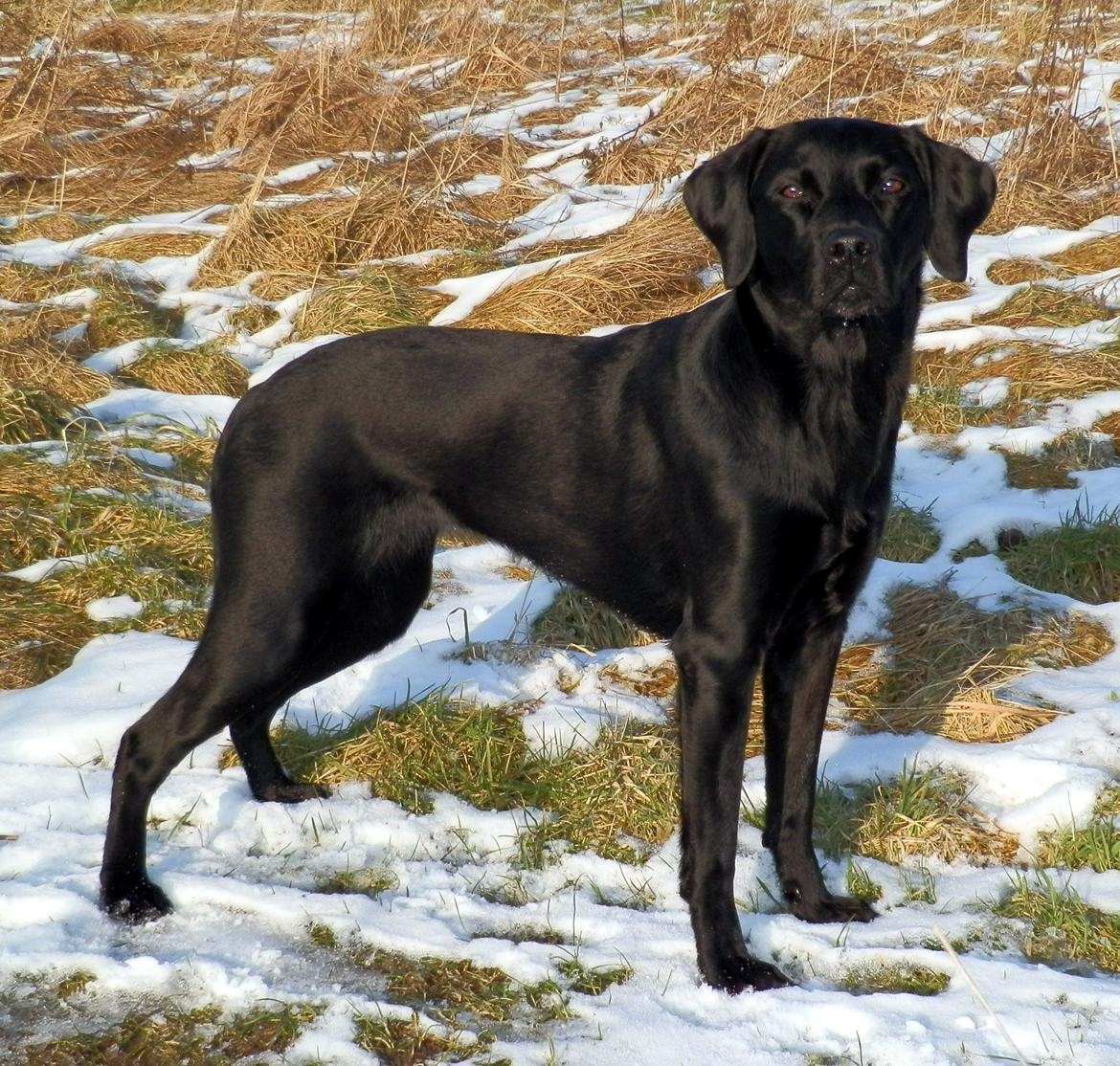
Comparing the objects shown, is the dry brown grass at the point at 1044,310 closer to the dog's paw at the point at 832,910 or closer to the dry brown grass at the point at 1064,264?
the dry brown grass at the point at 1064,264

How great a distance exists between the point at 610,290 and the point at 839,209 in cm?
374

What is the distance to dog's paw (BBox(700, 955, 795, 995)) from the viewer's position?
2549 mm

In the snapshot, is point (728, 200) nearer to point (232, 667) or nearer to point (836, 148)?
point (836, 148)

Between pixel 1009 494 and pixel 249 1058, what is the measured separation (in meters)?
3.51

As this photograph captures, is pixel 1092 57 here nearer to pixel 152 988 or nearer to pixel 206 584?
pixel 206 584

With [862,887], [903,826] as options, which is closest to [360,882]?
[862,887]

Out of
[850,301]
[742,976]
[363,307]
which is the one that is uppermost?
[850,301]

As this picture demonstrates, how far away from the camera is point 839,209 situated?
2648mm

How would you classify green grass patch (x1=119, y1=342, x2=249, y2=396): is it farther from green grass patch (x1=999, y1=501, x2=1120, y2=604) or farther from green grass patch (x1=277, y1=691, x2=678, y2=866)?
green grass patch (x1=999, y1=501, x2=1120, y2=604)

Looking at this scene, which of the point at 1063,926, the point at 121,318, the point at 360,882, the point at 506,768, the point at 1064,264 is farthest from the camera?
the point at 1064,264

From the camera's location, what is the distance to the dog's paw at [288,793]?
3.28 metres

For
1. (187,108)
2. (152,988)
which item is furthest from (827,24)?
(152,988)

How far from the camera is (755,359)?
8.83 feet

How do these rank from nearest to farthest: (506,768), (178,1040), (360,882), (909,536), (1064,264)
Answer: (178,1040) → (360,882) → (506,768) → (909,536) → (1064,264)
